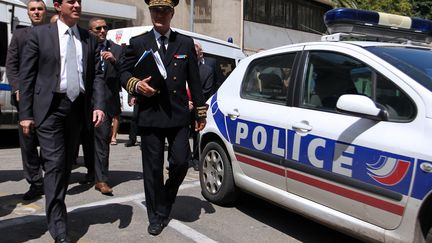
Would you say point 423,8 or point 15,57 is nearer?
point 15,57

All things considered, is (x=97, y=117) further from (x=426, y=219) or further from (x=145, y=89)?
(x=426, y=219)

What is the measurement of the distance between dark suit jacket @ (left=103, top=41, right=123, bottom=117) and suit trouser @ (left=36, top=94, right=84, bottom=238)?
5.89 feet

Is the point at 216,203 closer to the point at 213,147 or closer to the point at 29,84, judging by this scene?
the point at 213,147

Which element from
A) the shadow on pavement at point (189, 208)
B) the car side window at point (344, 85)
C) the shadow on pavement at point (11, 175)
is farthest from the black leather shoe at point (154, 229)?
the shadow on pavement at point (11, 175)

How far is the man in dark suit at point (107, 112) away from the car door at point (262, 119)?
4.65ft

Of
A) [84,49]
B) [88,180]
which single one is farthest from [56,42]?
[88,180]

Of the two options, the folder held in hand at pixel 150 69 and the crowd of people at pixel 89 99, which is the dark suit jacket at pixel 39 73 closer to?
the crowd of people at pixel 89 99

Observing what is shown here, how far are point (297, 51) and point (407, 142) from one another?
1468 mm

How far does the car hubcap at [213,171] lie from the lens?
5004 millimetres

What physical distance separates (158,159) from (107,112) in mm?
1737

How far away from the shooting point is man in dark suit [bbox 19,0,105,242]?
370 centimetres

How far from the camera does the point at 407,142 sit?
3.10 metres

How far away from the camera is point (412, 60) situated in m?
3.63

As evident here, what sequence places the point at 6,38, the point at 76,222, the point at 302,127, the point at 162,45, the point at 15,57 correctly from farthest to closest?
1. the point at 6,38
2. the point at 15,57
3. the point at 76,222
4. the point at 162,45
5. the point at 302,127
